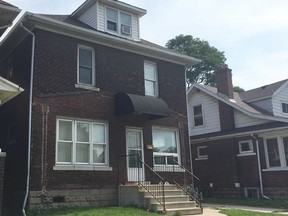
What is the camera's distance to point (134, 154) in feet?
51.4

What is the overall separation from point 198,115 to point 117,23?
425 inches

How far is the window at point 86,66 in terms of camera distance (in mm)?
15383

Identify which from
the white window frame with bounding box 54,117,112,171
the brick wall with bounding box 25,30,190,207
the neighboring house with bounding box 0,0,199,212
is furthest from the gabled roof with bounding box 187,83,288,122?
the white window frame with bounding box 54,117,112,171

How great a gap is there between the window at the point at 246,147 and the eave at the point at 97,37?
6.41 meters

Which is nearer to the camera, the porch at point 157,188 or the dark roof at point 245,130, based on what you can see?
the porch at point 157,188

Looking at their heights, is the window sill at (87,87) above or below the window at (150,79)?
below

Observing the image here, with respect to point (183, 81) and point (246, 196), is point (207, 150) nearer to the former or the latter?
point (246, 196)

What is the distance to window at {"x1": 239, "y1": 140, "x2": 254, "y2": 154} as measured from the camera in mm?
21848

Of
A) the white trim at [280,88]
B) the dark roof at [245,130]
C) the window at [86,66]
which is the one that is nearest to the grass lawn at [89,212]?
the window at [86,66]

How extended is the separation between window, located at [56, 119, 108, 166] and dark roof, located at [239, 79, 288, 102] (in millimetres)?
13539

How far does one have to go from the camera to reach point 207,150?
79.7 ft

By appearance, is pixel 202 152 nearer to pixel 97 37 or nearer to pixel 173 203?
pixel 173 203

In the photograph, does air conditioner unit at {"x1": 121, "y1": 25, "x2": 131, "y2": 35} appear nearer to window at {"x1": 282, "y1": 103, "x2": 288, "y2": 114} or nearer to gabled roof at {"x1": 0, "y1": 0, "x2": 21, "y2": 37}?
gabled roof at {"x1": 0, "y1": 0, "x2": 21, "y2": 37}

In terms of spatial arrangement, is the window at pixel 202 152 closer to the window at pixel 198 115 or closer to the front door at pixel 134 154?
the window at pixel 198 115
